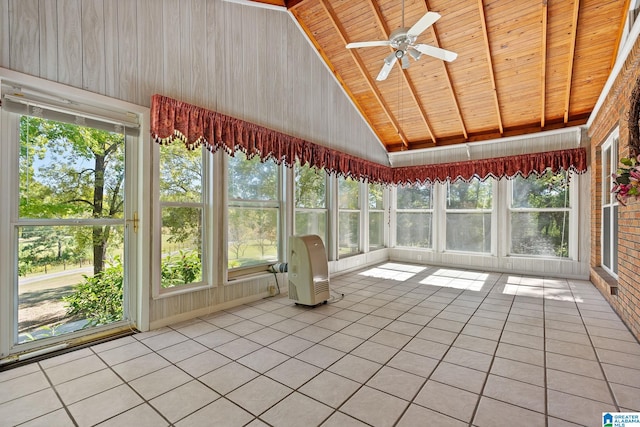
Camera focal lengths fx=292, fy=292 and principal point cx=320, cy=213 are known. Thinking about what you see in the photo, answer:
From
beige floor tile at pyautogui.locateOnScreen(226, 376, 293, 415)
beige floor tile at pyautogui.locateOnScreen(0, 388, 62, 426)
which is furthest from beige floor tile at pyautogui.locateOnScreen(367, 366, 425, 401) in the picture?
beige floor tile at pyautogui.locateOnScreen(0, 388, 62, 426)

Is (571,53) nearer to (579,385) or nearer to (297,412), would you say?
(579,385)

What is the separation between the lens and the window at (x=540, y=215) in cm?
550

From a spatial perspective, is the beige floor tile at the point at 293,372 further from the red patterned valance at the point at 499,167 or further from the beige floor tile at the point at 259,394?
the red patterned valance at the point at 499,167

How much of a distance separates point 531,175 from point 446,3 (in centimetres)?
373

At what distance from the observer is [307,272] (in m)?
3.74

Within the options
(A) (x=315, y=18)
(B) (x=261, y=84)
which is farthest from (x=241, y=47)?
(A) (x=315, y=18)

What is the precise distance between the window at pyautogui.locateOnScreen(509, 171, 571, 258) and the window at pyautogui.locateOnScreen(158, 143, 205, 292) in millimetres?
5898

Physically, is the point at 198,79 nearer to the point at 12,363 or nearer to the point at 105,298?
the point at 105,298

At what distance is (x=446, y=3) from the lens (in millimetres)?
3947

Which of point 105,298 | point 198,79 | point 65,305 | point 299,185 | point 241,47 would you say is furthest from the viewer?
point 299,185

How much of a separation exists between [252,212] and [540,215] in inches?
216

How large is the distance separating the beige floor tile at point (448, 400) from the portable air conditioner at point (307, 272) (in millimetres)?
1898

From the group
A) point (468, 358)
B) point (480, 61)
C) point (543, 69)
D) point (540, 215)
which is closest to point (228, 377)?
point (468, 358)

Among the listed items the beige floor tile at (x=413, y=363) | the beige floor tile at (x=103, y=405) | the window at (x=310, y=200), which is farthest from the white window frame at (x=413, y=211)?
the beige floor tile at (x=103, y=405)
